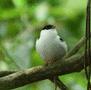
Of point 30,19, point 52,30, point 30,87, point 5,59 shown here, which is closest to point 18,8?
point 30,19

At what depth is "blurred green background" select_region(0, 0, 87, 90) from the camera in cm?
156

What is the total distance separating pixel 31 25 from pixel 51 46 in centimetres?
61

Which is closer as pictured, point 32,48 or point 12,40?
point 32,48

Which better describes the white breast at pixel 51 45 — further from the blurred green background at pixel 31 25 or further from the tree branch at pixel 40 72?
the blurred green background at pixel 31 25

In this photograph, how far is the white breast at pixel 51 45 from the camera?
1082 mm

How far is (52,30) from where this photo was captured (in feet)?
3.62

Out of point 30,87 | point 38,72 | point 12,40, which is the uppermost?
point 38,72

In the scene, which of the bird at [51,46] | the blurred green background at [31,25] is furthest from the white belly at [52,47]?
the blurred green background at [31,25]

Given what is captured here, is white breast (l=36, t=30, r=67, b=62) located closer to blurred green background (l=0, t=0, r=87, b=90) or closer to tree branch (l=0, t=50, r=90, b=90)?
tree branch (l=0, t=50, r=90, b=90)

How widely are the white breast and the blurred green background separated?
1.29 feet

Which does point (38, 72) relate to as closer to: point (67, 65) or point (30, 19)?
point (67, 65)

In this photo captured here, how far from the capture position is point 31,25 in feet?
5.49

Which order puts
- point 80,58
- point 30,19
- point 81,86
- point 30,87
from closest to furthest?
point 80,58 < point 81,86 < point 30,87 < point 30,19

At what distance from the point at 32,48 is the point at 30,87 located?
0.53 feet
